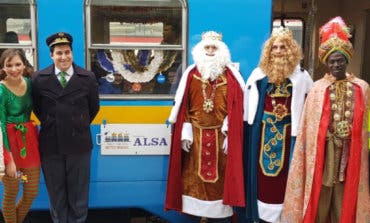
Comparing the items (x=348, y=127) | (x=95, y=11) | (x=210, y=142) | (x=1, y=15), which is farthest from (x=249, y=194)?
(x=1, y=15)

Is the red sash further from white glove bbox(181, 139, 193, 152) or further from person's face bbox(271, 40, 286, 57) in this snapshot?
person's face bbox(271, 40, 286, 57)

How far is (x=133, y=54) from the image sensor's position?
3.47m

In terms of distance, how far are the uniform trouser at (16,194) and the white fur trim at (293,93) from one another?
1.57 metres

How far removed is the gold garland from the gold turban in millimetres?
1130

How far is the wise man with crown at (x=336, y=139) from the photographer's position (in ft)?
9.45

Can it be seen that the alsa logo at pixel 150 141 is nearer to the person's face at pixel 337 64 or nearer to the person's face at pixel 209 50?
the person's face at pixel 209 50

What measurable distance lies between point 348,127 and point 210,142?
986 millimetres

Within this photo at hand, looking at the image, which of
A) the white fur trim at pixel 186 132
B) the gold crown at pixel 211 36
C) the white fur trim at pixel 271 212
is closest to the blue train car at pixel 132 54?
Result: the gold crown at pixel 211 36

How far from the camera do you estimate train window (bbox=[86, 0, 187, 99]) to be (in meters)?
3.41

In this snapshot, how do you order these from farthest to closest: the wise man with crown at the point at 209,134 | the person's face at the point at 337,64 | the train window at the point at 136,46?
the train window at the point at 136,46 → the wise man with crown at the point at 209,134 → the person's face at the point at 337,64

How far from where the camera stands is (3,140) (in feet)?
9.62

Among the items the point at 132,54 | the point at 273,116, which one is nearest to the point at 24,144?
the point at 132,54

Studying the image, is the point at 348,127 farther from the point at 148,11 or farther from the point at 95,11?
the point at 95,11

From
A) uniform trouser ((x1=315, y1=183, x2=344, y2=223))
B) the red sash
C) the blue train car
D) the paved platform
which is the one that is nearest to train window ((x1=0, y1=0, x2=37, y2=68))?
the blue train car
